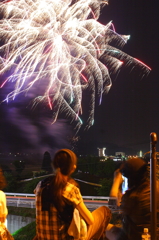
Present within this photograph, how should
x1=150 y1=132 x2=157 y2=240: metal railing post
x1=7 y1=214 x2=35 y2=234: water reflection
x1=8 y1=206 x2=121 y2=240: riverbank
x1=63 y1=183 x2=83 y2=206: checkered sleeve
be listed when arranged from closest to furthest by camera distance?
x1=63 y1=183 x2=83 y2=206: checkered sleeve
x1=150 y1=132 x2=157 y2=240: metal railing post
x1=8 y1=206 x2=121 y2=240: riverbank
x1=7 y1=214 x2=35 y2=234: water reflection

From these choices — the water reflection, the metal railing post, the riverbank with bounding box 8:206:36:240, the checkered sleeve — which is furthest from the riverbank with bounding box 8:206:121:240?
the checkered sleeve

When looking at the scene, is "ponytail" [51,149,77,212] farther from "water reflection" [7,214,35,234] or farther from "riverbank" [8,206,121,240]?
"water reflection" [7,214,35,234]

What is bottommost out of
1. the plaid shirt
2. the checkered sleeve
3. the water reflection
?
the water reflection

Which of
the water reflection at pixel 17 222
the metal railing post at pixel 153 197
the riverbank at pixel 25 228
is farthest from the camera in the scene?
the water reflection at pixel 17 222

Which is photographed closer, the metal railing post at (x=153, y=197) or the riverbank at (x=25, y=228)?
the metal railing post at (x=153, y=197)

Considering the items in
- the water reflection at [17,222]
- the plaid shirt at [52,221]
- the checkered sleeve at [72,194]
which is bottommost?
the water reflection at [17,222]

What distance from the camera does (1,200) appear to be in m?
2.72

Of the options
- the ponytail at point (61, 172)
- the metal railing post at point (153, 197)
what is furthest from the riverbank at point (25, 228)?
the ponytail at point (61, 172)

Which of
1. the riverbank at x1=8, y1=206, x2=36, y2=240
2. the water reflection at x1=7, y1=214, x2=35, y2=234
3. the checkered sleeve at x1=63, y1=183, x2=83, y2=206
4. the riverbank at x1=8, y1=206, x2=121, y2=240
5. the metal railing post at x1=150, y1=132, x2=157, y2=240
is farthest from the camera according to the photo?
the water reflection at x1=7, y1=214, x2=35, y2=234

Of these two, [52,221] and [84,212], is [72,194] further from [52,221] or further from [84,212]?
[52,221]

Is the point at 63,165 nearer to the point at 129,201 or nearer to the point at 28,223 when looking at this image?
the point at 129,201

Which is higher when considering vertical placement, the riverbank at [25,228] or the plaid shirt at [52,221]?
the plaid shirt at [52,221]

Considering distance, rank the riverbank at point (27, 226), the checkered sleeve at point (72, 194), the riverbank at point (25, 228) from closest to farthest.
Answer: the checkered sleeve at point (72, 194) → the riverbank at point (27, 226) → the riverbank at point (25, 228)

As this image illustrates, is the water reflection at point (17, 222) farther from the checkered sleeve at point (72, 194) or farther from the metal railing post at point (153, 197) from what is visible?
the checkered sleeve at point (72, 194)
